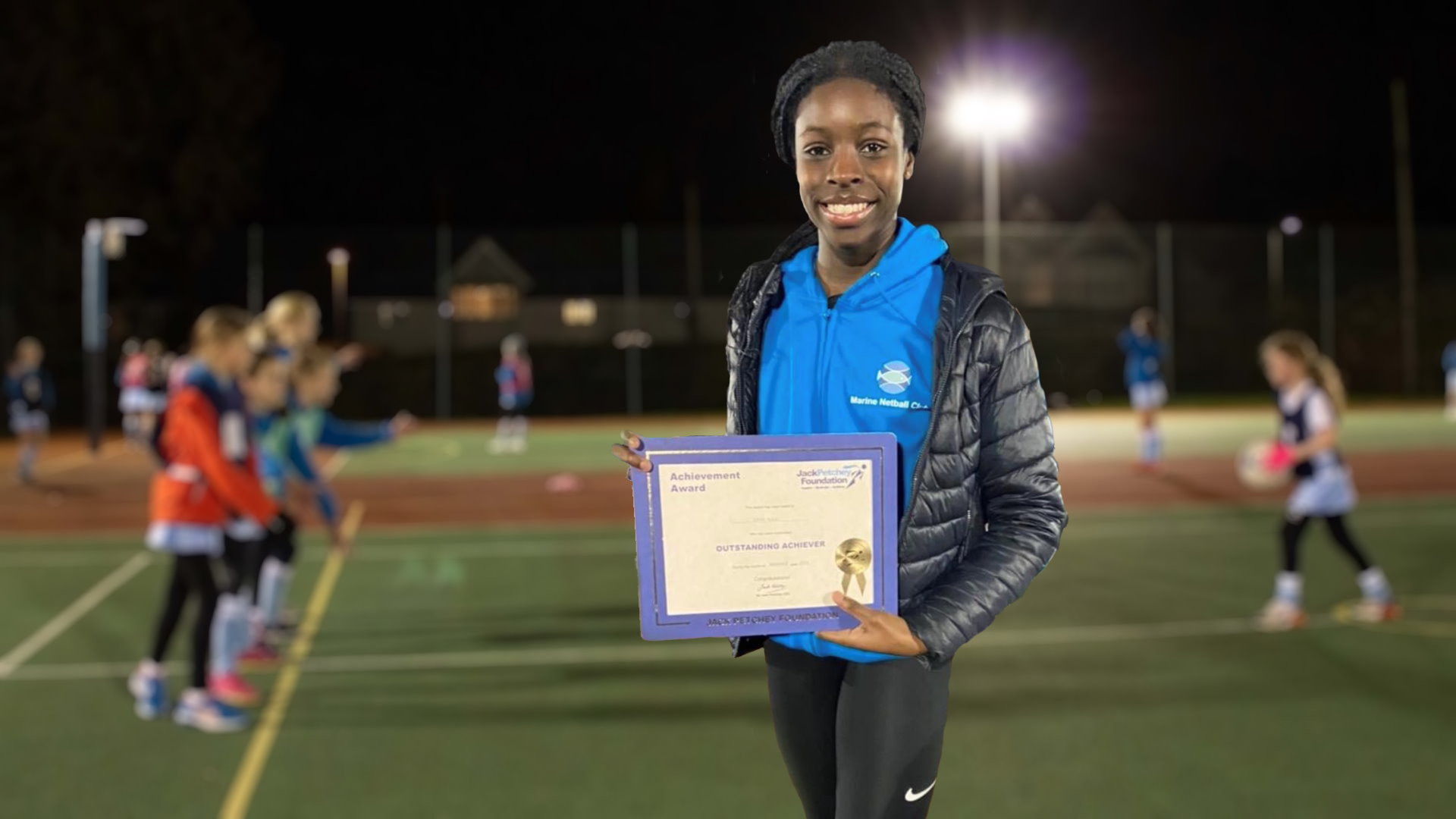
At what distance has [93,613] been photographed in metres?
9.19

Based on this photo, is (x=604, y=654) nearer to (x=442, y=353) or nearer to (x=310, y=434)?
(x=310, y=434)

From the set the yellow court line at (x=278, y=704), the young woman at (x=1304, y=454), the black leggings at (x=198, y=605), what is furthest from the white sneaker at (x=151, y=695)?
the young woman at (x=1304, y=454)

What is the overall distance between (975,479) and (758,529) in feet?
1.10

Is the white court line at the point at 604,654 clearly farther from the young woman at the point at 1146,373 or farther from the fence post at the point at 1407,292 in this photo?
the fence post at the point at 1407,292

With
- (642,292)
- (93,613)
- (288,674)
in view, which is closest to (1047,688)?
(288,674)

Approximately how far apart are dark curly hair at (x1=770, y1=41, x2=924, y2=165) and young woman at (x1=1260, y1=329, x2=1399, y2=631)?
688cm

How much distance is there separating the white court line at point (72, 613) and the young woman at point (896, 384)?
709cm

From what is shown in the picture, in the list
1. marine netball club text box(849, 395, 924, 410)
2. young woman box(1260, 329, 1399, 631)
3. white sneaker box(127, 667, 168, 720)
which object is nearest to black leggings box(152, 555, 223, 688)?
white sneaker box(127, 667, 168, 720)

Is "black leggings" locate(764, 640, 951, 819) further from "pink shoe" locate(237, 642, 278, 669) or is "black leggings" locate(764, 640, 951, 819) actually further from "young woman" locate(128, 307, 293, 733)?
"pink shoe" locate(237, 642, 278, 669)

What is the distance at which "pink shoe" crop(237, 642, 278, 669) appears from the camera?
7.57 m

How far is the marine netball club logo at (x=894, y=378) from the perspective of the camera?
1.59 metres

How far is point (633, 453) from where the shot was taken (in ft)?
4.61

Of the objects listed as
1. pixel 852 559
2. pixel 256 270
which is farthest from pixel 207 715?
pixel 256 270

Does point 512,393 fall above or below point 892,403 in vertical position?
above
